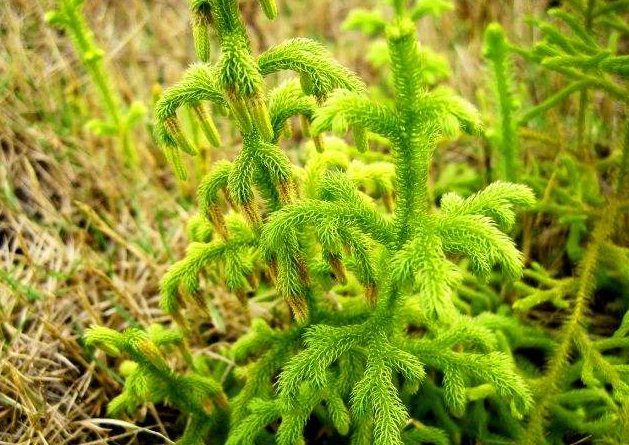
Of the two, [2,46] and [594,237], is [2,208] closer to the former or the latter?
[2,46]

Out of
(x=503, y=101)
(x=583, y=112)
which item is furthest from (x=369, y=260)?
(x=583, y=112)

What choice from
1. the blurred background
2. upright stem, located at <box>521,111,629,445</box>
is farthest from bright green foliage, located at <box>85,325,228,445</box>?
upright stem, located at <box>521,111,629,445</box>

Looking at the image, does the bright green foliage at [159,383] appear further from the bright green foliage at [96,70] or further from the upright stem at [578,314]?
the bright green foliage at [96,70]

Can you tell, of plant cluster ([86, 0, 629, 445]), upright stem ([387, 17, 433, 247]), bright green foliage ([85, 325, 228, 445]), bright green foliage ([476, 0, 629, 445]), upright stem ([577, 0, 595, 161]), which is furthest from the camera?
upright stem ([577, 0, 595, 161])

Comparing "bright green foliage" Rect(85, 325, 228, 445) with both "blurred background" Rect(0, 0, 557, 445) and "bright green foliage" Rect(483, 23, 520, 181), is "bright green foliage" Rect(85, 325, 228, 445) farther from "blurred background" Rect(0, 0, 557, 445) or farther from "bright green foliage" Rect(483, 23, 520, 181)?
"bright green foliage" Rect(483, 23, 520, 181)

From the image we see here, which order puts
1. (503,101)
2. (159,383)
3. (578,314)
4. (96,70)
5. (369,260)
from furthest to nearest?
(96,70) → (503,101) → (578,314) → (159,383) → (369,260)

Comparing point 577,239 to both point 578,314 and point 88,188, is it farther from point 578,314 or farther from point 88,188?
point 88,188
